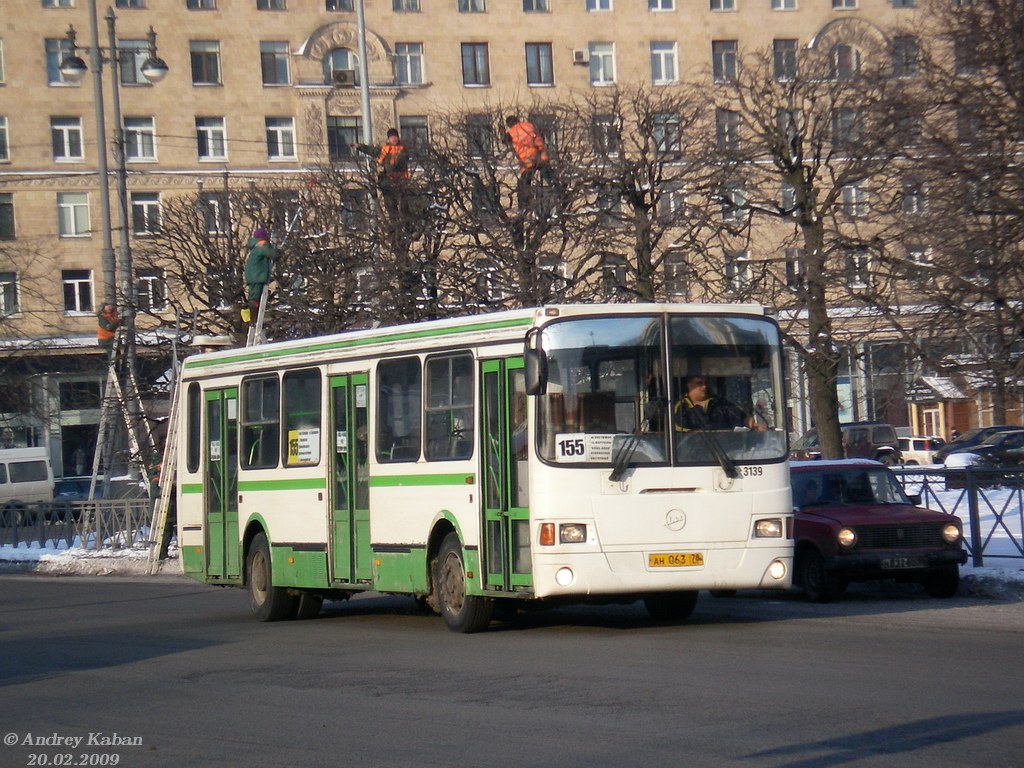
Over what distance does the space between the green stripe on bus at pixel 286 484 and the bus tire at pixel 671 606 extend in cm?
378

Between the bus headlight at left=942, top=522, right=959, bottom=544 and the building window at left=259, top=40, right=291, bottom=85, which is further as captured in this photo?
the building window at left=259, top=40, right=291, bottom=85

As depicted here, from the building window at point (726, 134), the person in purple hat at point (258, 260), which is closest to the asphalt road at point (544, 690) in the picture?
the person in purple hat at point (258, 260)

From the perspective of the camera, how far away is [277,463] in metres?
17.6

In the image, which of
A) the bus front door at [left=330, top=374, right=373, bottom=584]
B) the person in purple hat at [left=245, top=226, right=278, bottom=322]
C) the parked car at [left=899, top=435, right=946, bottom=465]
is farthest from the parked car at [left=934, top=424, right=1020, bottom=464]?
the bus front door at [left=330, top=374, right=373, bottom=584]

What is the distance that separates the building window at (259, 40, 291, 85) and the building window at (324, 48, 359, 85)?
1.66 metres

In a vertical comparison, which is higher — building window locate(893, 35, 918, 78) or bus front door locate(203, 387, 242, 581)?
building window locate(893, 35, 918, 78)

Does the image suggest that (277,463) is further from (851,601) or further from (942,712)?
(942,712)

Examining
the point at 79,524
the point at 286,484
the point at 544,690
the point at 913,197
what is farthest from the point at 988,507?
the point at 79,524

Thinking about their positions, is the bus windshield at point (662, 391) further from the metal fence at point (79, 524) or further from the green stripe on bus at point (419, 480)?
the metal fence at point (79, 524)

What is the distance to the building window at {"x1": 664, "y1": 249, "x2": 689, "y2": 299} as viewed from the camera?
31.0 meters

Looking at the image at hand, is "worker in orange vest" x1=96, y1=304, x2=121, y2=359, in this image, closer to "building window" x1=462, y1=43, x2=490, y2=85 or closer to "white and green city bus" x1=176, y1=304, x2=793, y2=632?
"white and green city bus" x1=176, y1=304, x2=793, y2=632

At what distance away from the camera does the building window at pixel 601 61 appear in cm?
6425

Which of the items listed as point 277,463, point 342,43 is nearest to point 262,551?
point 277,463

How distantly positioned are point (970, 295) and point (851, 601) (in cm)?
596
